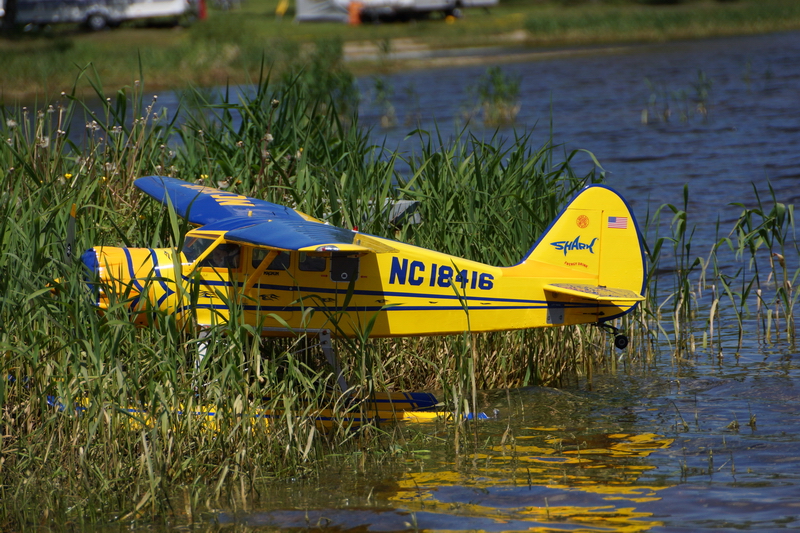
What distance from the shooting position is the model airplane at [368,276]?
6078 millimetres

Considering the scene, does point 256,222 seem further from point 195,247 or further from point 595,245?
point 595,245

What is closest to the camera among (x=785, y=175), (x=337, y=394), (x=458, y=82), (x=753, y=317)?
(x=337, y=394)

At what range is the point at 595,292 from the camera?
666 cm

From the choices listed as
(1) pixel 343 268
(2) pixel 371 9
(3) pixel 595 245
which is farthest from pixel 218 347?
(2) pixel 371 9

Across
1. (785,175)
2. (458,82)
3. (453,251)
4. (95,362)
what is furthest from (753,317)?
(458,82)

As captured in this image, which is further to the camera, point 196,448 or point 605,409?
point 605,409

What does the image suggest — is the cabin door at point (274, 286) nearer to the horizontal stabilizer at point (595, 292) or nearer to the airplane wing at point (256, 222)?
the airplane wing at point (256, 222)

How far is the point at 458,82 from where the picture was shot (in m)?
36.3

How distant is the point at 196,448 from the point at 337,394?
147 centimetres

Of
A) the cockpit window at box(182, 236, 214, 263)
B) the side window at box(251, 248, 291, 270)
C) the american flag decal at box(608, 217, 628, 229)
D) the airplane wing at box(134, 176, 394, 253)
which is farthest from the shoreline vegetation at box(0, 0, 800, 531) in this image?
the american flag decal at box(608, 217, 628, 229)

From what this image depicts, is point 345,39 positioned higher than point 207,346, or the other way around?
point 345,39

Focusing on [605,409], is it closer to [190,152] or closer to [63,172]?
[190,152]

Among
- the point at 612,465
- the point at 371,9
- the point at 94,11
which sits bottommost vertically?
the point at 612,465

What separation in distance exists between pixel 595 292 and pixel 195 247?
297 centimetres
